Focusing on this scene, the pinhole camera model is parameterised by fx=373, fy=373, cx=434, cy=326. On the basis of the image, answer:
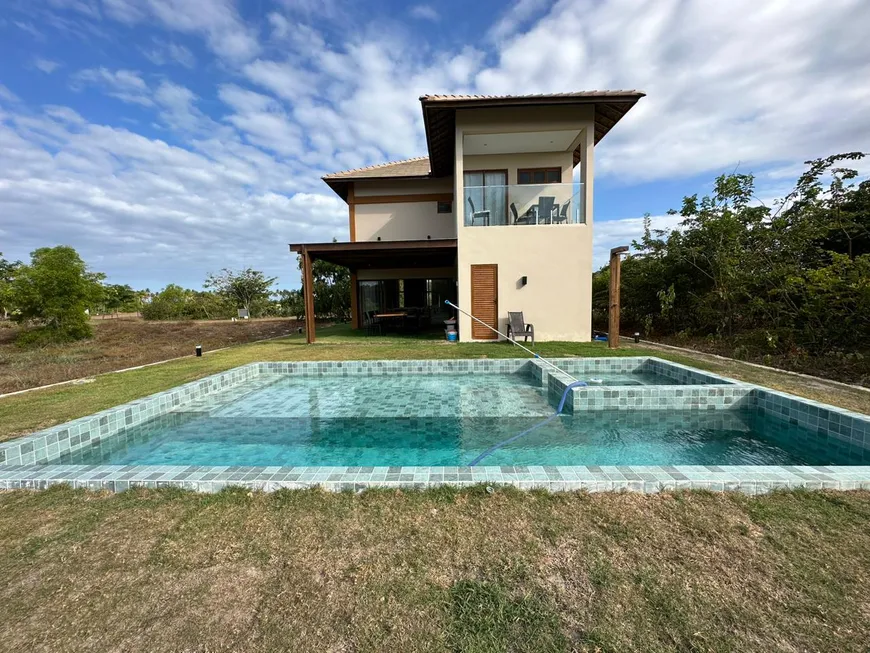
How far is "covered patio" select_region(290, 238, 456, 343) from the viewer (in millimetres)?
10805

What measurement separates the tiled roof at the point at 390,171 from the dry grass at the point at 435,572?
1315cm

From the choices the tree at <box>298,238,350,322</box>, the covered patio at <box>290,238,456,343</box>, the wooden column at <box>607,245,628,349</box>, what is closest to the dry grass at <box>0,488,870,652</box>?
the wooden column at <box>607,245,628,349</box>

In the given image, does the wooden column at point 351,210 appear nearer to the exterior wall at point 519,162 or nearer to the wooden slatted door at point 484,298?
the exterior wall at point 519,162

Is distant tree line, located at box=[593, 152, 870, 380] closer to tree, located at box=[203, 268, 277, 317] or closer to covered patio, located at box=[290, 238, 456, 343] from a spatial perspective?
covered patio, located at box=[290, 238, 456, 343]

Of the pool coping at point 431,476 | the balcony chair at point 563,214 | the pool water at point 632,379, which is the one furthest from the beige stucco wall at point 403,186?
the pool coping at point 431,476

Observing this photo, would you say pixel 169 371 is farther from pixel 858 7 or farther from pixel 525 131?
pixel 858 7

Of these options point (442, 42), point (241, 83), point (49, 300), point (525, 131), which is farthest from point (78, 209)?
point (525, 131)

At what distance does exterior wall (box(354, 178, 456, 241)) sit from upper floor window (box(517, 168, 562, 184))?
9.83ft

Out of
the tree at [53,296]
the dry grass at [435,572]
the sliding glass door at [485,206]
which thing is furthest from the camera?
the tree at [53,296]

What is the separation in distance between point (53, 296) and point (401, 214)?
45.9 ft

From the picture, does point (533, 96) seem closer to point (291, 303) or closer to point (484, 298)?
point (484, 298)

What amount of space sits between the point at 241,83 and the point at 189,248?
1096 inches

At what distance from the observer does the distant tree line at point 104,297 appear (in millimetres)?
14406

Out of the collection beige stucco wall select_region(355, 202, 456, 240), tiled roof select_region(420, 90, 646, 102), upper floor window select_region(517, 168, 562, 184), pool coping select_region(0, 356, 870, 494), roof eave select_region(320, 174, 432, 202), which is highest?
tiled roof select_region(420, 90, 646, 102)
